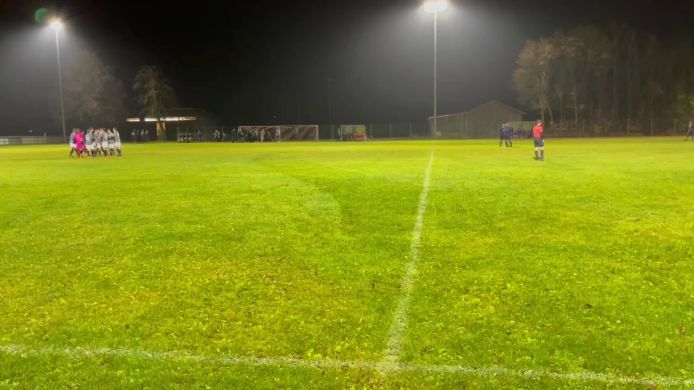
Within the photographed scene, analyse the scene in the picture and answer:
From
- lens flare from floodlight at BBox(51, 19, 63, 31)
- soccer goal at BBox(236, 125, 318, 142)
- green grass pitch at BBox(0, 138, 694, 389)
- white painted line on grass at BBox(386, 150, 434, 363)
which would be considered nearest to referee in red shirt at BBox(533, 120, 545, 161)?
green grass pitch at BBox(0, 138, 694, 389)

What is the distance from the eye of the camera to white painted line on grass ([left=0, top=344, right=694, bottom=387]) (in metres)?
4.00

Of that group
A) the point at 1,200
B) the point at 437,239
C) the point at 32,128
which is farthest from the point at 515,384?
the point at 32,128

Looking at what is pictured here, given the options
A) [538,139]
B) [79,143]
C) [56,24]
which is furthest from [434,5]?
[56,24]

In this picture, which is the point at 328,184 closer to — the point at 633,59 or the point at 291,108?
the point at 633,59

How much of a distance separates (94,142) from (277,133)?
117 ft

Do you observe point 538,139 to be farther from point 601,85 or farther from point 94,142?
point 601,85

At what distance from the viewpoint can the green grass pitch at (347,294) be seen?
420 centimetres

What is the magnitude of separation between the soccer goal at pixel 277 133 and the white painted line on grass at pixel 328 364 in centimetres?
→ 6345

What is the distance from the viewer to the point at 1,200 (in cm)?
1305

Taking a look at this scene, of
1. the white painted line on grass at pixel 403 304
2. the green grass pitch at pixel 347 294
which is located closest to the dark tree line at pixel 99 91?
the green grass pitch at pixel 347 294

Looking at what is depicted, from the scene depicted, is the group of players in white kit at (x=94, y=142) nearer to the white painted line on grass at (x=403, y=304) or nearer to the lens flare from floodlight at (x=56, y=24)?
the lens flare from floodlight at (x=56, y=24)

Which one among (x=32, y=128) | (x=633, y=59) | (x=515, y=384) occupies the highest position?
(x=633, y=59)

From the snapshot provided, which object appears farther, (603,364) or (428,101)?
(428,101)

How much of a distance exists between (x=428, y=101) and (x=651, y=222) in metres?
99.6
